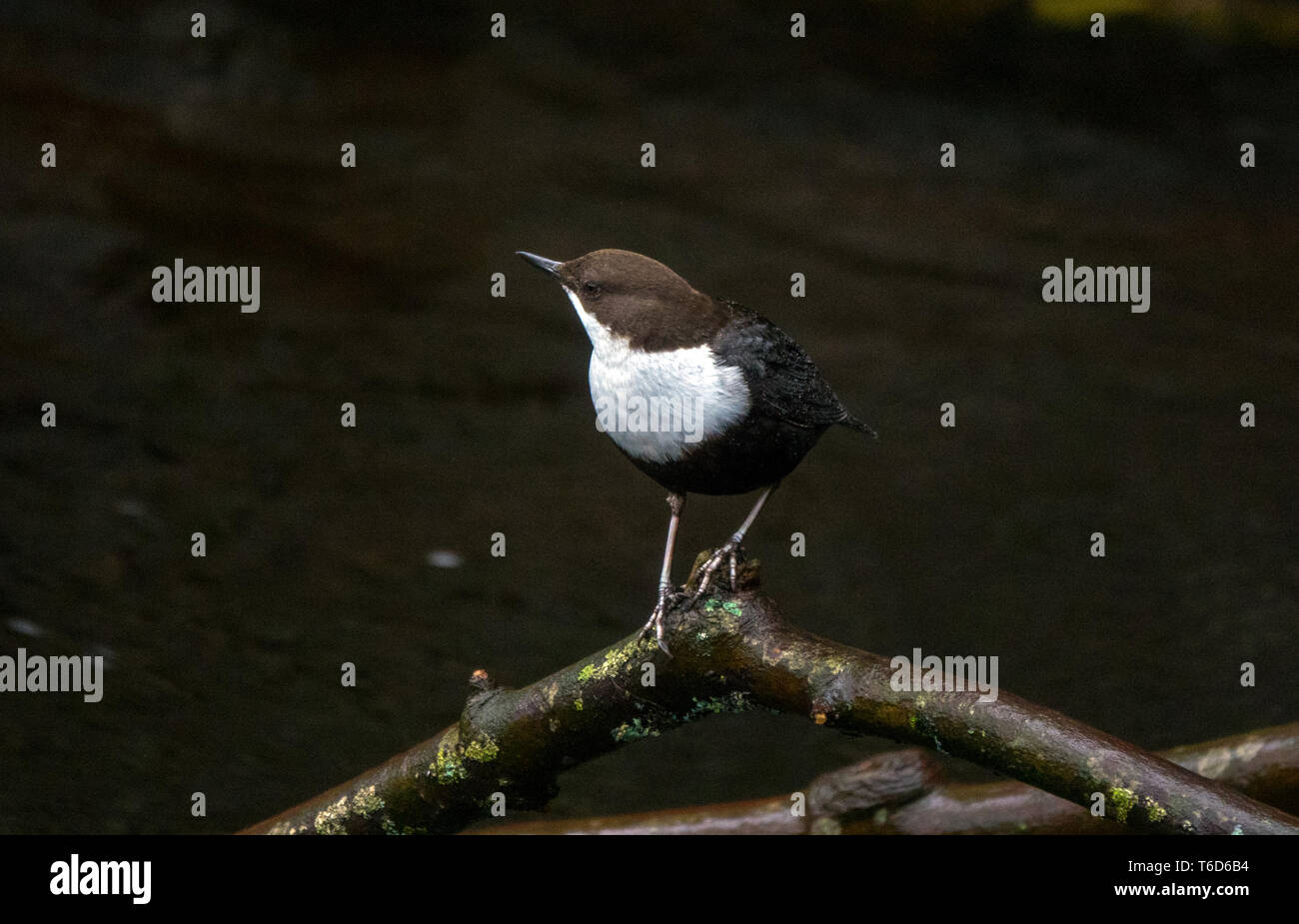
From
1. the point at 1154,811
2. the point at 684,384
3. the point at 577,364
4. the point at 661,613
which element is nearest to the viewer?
the point at 1154,811

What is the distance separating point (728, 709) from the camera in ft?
10.2

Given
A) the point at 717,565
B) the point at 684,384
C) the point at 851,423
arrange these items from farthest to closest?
1. the point at 851,423
2. the point at 684,384
3. the point at 717,565

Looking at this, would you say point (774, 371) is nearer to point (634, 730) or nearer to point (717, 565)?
point (717, 565)

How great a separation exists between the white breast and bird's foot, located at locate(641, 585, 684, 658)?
0.33 metres

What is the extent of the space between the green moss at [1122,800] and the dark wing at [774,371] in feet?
3.85

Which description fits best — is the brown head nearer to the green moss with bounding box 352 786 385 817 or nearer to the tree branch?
the green moss with bounding box 352 786 385 817

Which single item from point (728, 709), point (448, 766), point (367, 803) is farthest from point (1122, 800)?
point (367, 803)

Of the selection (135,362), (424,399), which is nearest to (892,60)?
(424,399)

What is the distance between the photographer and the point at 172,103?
12.7 meters

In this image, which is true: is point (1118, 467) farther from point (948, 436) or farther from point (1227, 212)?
point (1227, 212)

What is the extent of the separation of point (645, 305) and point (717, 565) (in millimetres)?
633

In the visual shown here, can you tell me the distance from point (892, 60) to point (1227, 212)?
319cm

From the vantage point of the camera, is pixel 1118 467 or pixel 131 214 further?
pixel 131 214

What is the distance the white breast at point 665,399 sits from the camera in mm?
3273
